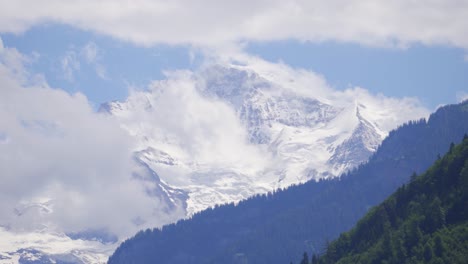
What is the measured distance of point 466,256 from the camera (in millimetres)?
190875

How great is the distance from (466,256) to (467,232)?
844cm

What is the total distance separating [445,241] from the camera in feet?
656

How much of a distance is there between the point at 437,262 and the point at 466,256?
6.84 meters

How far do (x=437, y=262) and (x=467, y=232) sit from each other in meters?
6.95

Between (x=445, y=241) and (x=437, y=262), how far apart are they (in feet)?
15.5

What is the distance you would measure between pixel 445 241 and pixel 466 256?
926 centimetres

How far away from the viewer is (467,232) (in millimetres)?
198625
